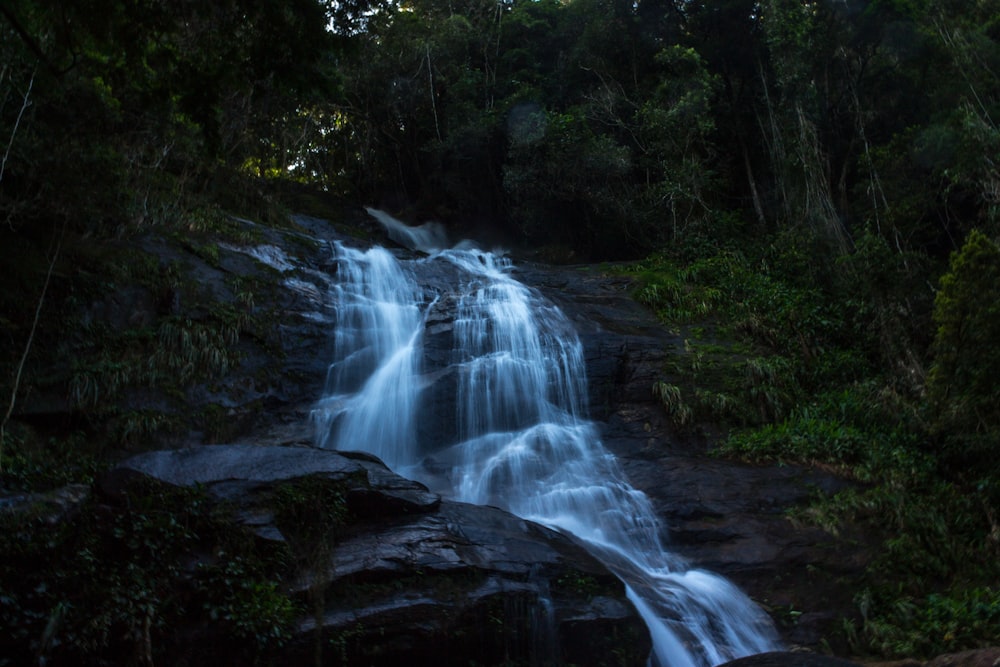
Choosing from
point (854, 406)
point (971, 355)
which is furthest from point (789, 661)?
point (854, 406)

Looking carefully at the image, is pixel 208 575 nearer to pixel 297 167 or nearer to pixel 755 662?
pixel 755 662

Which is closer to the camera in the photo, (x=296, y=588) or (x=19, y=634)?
(x=19, y=634)

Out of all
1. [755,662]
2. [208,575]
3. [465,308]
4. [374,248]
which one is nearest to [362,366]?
[465,308]

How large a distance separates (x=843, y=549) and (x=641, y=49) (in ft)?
52.5

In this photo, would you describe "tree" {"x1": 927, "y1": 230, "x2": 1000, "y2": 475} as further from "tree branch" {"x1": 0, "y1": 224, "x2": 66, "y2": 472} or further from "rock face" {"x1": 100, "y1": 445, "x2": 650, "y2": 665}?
"tree branch" {"x1": 0, "y1": 224, "x2": 66, "y2": 472}

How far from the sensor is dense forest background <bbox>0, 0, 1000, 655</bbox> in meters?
8.35

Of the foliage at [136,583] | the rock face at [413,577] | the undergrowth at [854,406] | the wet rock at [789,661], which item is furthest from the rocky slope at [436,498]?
the wet rock at [789,661]

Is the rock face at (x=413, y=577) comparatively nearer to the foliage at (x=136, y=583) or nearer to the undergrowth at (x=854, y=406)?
the foliage at (x=136, y=583)

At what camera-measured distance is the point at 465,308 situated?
1420cm

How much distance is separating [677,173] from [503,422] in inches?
396

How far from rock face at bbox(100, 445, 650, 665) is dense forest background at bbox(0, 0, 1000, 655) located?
2.71 metres

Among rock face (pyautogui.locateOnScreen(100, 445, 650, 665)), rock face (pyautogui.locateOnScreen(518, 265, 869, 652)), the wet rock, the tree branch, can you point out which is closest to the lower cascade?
rock face (pyautogui.locateOnScreen(518, 265, 869, 652))

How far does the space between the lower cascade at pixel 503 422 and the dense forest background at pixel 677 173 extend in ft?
5.89

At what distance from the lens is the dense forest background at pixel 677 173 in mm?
8354
